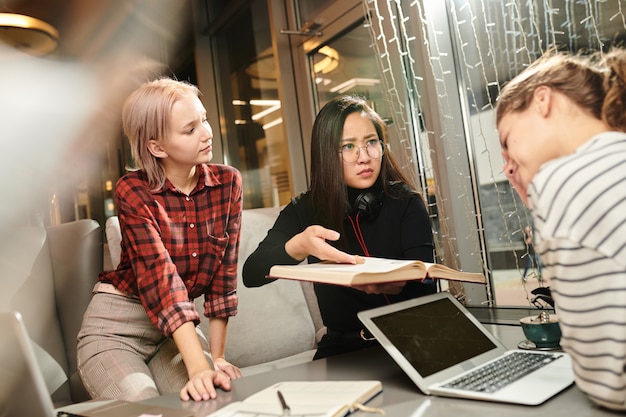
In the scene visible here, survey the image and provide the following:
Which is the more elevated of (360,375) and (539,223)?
(539,223)

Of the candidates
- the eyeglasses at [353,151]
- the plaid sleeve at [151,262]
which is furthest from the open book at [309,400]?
the eyeglasses at [353,151]

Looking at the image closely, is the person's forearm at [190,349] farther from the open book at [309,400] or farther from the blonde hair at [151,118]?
the blonde hair at [151,118]

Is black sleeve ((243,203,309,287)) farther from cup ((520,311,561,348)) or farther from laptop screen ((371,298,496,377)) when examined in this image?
cup ((520,311,561,348))

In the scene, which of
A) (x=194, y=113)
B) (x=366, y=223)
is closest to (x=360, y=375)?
(x=366, y=223)

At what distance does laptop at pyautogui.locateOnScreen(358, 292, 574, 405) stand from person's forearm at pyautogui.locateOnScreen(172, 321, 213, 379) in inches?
14.7

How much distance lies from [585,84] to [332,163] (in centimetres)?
69

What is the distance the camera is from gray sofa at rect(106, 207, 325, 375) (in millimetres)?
1605

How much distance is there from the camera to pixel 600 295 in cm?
48

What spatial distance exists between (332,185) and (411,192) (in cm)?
19

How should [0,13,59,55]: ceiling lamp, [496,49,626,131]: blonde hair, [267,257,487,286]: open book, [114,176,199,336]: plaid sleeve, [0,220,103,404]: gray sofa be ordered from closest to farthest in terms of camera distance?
1. [496,49,626,131]: blonde hair
2. [267,257,487,286]: open book
3. [114,176,199,336]: plaid sleeve
4. [0,220,103,404]: gray sofa
5. [0,13,59,55]: ceiling lamp

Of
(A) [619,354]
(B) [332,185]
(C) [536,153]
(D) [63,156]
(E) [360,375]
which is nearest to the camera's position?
(A) [619,354]

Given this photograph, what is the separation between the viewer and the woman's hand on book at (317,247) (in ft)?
3.02

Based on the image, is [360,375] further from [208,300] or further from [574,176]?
[208,300]

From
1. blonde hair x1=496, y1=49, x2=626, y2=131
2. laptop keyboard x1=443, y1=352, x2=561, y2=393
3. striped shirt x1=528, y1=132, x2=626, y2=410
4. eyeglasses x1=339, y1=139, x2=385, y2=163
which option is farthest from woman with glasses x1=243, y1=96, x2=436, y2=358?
striped shirt x1=528, y1=132, x2=626, y2=410
